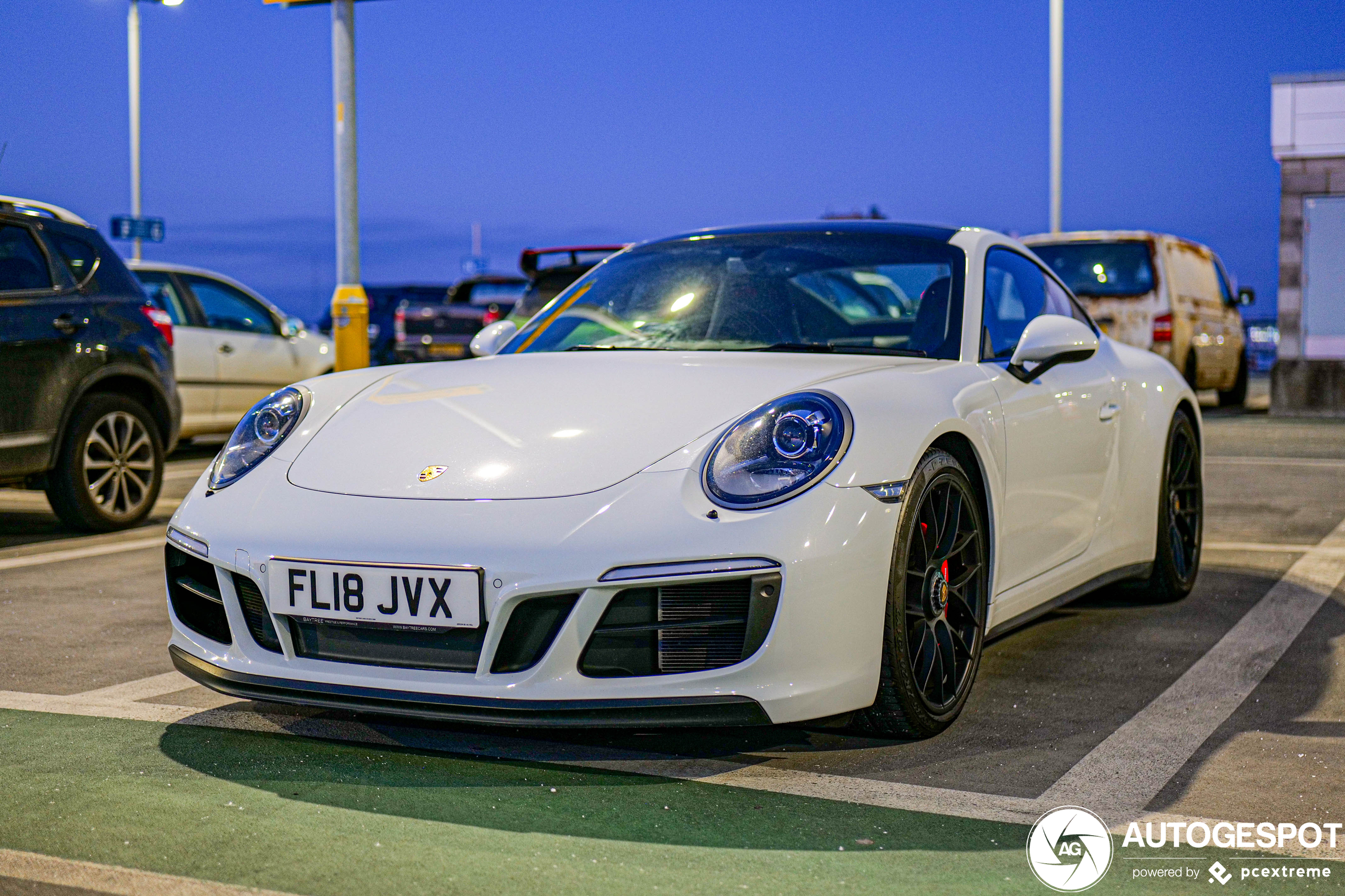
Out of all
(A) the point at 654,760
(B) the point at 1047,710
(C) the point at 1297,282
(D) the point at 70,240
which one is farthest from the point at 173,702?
(C) the point at 1297,282

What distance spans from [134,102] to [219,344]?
15.8m

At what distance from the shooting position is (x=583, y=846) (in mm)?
2789

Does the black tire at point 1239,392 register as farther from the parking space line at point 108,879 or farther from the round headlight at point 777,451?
the parking space line at point 108,879

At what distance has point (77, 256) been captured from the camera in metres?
7.19

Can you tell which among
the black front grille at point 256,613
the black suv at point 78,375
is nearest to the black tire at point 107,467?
the black suv at point 78,375

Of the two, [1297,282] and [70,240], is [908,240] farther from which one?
[1297,282]

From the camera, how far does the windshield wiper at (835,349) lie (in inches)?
159

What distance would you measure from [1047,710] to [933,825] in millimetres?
1049

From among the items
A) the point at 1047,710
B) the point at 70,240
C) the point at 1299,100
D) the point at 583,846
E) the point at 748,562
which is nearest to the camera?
the point at 583,846

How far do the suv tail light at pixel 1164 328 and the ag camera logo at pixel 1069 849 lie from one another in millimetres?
12086

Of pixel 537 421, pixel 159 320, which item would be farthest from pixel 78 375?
pixel 537 421

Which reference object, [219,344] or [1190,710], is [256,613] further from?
[219,344]

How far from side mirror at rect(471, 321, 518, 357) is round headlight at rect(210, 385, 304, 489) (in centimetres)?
87

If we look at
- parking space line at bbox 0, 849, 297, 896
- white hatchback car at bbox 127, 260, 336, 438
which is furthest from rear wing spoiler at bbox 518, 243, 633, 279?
parking space line at bbox 0, 849, 297, 896
